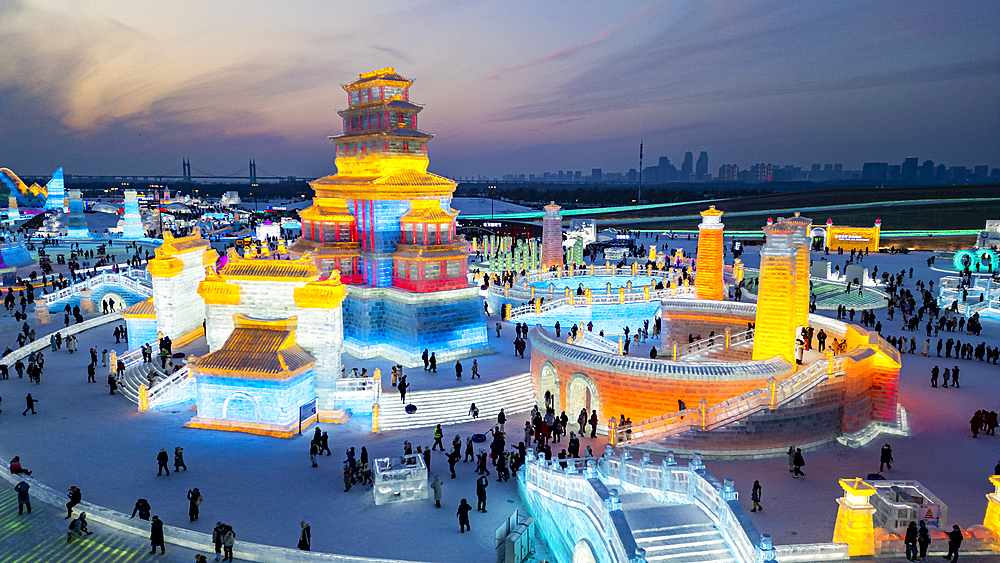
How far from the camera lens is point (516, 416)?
23703mm

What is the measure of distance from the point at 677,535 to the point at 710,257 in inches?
909

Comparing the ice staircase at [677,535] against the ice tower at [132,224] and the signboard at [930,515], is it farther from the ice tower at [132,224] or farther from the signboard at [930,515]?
the ice tower at [132,224]

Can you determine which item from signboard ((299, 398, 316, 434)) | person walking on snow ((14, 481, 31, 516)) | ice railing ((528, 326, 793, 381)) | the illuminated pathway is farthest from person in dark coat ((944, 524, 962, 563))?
person walking on snow ((14, 481, 31, 516))

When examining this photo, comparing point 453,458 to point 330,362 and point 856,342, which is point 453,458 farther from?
point 856,342

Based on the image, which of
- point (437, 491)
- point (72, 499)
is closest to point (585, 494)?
point (437, 491)

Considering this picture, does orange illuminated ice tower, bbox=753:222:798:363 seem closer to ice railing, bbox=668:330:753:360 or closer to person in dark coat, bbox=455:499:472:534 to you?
ice railing, bbox=668:330:753:360

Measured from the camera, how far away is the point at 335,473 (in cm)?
1872

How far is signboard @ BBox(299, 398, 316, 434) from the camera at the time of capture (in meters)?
22.1

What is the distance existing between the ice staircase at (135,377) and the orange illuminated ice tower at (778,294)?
2341cm

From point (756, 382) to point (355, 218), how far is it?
18895 mm

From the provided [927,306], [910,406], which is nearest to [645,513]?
[910,406]

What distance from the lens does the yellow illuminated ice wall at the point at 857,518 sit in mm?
13211

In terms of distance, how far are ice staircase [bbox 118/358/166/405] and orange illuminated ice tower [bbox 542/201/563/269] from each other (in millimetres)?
27048

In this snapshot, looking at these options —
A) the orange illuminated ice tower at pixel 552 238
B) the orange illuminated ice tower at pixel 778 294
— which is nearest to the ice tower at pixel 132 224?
the orange illuminated ice tower at pixel 552 238
